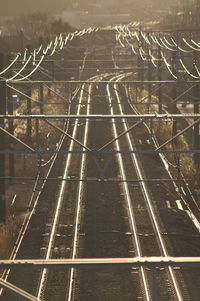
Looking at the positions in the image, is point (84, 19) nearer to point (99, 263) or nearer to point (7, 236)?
point (7, 236)

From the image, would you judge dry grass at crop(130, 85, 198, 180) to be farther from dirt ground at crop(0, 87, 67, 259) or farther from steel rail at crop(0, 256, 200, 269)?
steel rail at crop(0, 256, 200, 269)

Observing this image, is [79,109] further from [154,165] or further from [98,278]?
[98,278]

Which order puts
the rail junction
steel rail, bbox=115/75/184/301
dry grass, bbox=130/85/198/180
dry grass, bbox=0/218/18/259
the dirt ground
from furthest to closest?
dry grass, bbox=130/85/198/180, the dirt ground, dry grass, bbox=0/218/18/259, steel rail, bbox=115/75/184/301, the rail junction

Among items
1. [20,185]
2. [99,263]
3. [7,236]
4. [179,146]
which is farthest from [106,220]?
[99,263]

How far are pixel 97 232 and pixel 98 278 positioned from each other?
Answer: 1987 millimetres

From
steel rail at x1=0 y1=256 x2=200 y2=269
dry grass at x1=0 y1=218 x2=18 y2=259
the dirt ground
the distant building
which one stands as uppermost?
the distant building

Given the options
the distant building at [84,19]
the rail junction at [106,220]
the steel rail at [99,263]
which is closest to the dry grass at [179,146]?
the rail junction at [106,220]

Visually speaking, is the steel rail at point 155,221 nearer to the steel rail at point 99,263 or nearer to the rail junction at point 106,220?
the rail junction at point 106,220

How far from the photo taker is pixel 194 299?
809 centimetres

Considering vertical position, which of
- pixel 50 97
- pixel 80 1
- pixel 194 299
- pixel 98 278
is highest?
pixel 80 1

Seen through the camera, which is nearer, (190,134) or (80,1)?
(190,134)

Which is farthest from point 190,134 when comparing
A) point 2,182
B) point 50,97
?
point 2,182

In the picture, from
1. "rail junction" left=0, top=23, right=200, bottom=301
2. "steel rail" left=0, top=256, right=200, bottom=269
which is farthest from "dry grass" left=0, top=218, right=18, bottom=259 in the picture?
"steel rail" left=0, top=256, right=200, bottom=269

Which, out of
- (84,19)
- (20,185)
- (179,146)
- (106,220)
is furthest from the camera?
(84,19)
